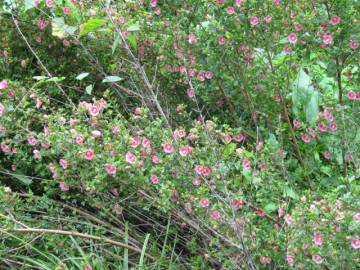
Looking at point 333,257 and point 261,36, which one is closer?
point 333,257

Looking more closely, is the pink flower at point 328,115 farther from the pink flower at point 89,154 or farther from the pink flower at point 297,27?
the pink flower at point 89,154

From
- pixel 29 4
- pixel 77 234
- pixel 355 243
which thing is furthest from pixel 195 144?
pixel 29 4

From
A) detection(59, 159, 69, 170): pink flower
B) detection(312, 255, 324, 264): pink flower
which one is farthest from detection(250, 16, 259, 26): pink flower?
detection(312, 255, 324, 264): pink flower

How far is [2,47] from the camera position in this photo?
3.46 m

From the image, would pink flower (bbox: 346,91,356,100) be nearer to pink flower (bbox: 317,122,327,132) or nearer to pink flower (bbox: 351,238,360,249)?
pink flower (bbox: 317,122,327,132)

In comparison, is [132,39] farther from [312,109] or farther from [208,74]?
[312,109]

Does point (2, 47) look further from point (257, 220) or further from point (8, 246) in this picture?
point (257, 220)

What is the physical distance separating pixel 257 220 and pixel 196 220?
25 centimetres

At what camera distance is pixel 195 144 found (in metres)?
2.36

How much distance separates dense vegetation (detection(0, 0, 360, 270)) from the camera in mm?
2188

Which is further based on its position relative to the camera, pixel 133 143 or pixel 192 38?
pixel 192 38

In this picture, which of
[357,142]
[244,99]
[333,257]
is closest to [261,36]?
[244,99]

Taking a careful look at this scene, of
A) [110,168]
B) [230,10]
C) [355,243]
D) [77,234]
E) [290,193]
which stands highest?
[230,10]

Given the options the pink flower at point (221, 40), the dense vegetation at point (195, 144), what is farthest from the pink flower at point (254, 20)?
the pink flower at point (221, 40)
